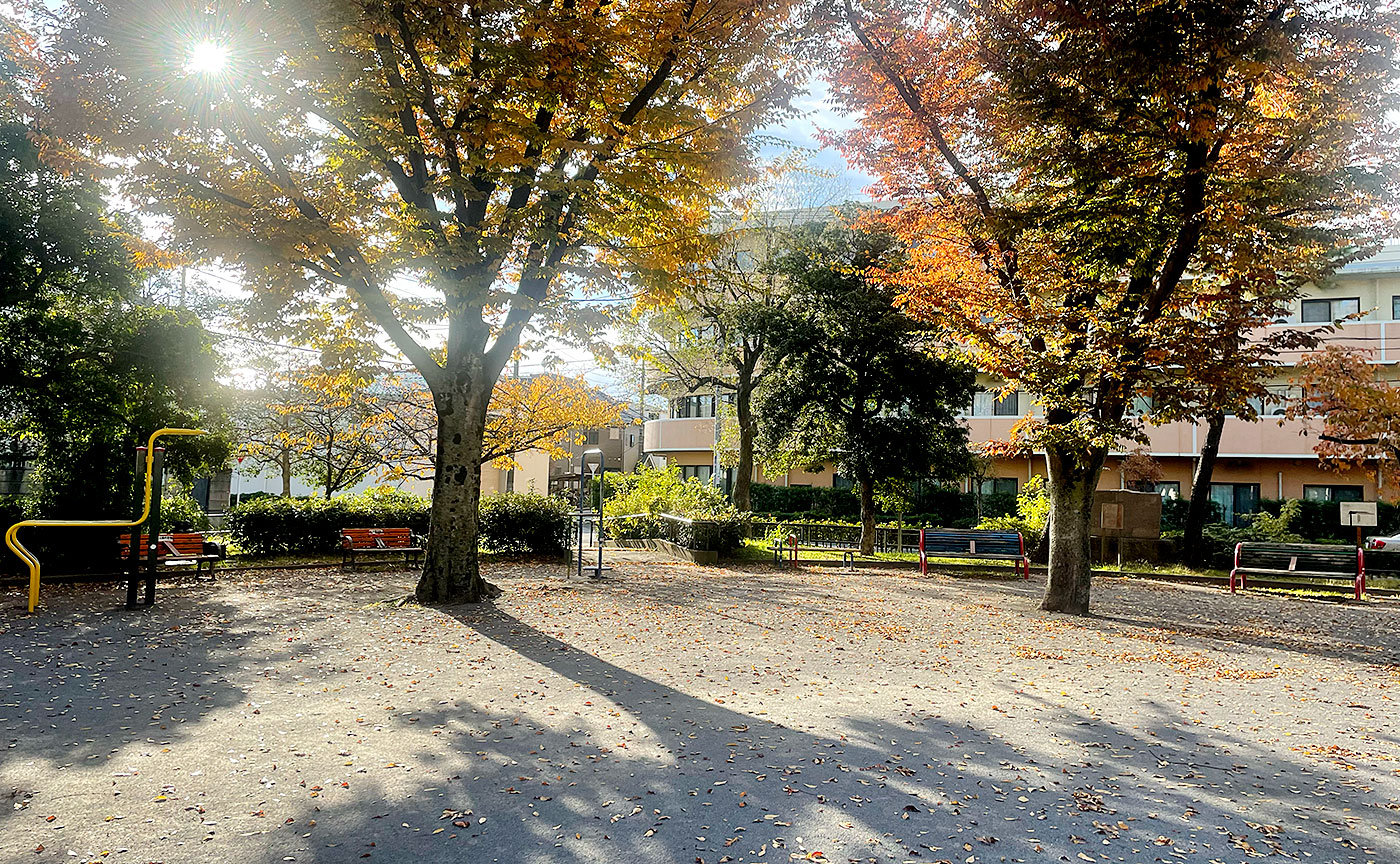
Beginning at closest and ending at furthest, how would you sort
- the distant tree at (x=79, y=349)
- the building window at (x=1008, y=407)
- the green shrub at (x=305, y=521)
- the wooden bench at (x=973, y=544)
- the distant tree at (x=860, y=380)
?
the distant tree at (x=79, y=349), the wooden bench at (x=973, y=544), the green shrub at (x=305, y=521), the distant tree at (x=860, y=380), the building window at (x=1008, y=407)

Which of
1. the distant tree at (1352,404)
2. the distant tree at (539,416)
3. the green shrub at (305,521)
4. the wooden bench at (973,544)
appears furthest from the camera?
the distant tree at (539,416)

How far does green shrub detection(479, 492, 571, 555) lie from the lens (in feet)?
59.7

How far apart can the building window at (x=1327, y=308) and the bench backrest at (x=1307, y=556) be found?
2051cm

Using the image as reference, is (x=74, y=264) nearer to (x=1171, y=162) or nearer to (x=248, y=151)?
(x=248, y=151)

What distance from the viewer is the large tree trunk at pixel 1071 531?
11875mm

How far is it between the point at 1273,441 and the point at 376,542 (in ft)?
98.3

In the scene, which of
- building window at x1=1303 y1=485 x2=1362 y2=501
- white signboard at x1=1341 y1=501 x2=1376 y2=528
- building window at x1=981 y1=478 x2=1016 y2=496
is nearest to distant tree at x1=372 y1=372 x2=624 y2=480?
white signboard at x1=1341 y1=501 x2=1376 y2=528

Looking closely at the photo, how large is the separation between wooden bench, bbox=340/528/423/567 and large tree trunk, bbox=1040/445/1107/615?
10.9 meters

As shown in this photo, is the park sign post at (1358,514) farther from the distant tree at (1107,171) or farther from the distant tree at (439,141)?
the distant tree at (439,141)

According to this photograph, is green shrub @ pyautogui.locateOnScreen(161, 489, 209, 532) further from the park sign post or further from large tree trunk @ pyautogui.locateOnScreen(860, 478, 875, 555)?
the park sign post

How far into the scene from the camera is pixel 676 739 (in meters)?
5.59

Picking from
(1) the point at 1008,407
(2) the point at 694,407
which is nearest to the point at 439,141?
(1) the point at 1008,407

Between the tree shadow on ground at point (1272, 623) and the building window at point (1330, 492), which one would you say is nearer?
the tree shadow on ground at point (1272, 623)

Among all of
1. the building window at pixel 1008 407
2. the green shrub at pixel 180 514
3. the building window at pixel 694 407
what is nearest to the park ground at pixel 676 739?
the green shrub at pixel 180 514
